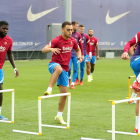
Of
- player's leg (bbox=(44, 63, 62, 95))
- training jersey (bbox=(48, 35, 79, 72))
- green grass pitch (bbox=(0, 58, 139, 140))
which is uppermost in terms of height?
training jersey (bbox=(48, 35, 79, 72))

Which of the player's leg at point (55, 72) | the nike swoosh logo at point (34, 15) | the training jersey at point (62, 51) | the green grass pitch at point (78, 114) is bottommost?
the green grass pitch at point (78, 114)

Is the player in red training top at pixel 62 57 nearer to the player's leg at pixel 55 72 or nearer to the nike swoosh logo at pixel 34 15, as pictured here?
the player's leg at pixel 55 72

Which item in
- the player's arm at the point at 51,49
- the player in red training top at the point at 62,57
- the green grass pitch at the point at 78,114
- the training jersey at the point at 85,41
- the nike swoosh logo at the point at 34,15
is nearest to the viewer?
the green grass pitch at the point at 78,114

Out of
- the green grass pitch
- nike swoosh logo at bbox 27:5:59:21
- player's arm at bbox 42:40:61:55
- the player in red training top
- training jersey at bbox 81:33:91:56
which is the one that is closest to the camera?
the green grass pitch

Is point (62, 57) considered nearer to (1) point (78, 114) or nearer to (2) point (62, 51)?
(2) point (62, 51)

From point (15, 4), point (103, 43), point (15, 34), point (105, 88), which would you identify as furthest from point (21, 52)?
point (105, 88)

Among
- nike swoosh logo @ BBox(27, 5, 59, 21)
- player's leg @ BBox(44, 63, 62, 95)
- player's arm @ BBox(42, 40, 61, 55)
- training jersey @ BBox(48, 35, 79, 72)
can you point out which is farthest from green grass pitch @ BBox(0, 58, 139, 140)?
nike swoosh logo @ BBox(27, 5, 59, 21)

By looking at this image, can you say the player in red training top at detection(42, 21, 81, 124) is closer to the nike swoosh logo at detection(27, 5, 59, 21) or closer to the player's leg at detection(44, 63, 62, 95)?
the player's leg at detection(44, 63, 62, 95)

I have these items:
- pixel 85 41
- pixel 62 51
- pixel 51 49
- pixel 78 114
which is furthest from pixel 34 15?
pixel 51 49

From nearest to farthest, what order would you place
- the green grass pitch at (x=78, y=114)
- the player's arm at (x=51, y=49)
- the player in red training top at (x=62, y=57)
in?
the green grass pitch at (x=78, y=114), the player's arm at (x=51, y=49), the player in red training top at (x=62, y=57)

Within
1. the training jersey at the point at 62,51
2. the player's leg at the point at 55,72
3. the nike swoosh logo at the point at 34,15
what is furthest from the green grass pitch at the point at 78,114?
the nike swoosh logo at the point at 34,15

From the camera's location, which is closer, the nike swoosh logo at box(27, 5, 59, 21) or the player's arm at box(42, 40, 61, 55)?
the player's arm at box(42, 40, 61, 55)

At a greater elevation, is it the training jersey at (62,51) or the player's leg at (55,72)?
the training jersey at (62,51)

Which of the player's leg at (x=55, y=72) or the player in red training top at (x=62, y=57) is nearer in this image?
the player's leg at (x=55, y=72)
